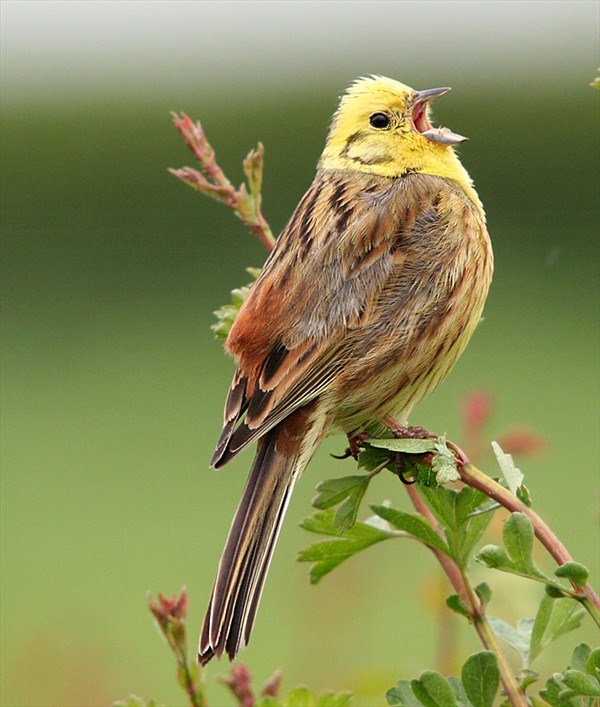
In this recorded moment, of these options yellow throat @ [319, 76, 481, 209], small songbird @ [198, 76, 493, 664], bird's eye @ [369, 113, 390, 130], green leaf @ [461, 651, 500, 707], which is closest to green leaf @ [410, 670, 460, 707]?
green leaf @ [461, 651, 500, 707]

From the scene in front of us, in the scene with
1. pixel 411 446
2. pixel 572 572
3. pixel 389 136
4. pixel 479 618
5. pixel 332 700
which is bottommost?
pixel 332 700

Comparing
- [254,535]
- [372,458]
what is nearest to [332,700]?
[372,458]

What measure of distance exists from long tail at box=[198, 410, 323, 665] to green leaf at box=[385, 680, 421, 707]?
1.48 ft

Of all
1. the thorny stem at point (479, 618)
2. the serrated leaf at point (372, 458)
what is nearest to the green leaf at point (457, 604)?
the thorny stem at point (479, 618)

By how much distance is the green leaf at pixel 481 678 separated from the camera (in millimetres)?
1758

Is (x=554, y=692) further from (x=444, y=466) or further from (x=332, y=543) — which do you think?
(x=332, y=543)

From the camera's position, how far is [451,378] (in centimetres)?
1320

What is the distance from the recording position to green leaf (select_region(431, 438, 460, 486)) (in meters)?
1.97

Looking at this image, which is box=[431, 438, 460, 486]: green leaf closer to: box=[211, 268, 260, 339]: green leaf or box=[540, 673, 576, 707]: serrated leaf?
box=[540, 673, 576, 707]: serrated leaf

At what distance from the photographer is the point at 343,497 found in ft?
6.96

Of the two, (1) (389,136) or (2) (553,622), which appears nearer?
(2) (553,622)

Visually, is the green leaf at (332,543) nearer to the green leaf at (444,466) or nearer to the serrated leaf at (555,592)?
the green leaf at (444,466)

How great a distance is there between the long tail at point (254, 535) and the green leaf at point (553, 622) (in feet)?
1.83

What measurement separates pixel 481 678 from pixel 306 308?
4.51 ft
